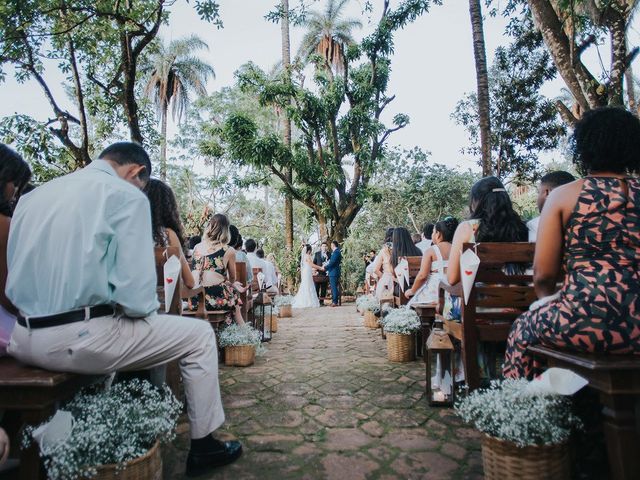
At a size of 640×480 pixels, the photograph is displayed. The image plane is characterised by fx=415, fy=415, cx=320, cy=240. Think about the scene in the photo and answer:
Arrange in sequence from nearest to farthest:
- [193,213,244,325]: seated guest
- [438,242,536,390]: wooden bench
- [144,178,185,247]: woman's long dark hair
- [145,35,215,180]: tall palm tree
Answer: [438,242,536,390]: wooden bench, [144,178,185,247]: woman's long dark hair, [193,213,244,325]: seated guest, [145,35,215,180]: tall palm tree

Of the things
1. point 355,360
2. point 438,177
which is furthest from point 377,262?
point 438,177

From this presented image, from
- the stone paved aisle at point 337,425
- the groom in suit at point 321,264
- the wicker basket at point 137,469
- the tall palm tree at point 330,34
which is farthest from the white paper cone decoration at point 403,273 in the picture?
the tall palm tree at point 330,34

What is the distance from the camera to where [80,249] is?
193 cm

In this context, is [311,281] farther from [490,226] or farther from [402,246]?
[490,226]

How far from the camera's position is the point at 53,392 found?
6.01ft

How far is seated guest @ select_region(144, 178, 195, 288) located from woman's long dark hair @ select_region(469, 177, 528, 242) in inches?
98.9

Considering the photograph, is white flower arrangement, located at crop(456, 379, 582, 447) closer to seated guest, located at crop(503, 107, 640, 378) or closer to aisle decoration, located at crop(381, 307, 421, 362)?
seated guest, located at crop(503, 107, 640, 378)

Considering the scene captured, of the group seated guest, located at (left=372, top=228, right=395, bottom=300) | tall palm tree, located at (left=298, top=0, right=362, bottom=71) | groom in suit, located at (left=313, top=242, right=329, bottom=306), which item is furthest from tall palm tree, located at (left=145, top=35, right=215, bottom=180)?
seated guest, located at (left=372, top=228, right=395, bottom=300)

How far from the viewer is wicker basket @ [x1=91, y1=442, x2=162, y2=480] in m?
1.79

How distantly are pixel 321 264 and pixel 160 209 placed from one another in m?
10.8

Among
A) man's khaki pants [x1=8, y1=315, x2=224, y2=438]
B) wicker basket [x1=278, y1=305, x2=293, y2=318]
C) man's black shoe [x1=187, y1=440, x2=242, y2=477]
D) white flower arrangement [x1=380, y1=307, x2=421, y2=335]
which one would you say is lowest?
wicker basket [x1=278, y1=305, x2=293, y2=318]

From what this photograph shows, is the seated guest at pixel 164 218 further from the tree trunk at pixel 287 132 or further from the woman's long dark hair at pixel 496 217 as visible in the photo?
the tree trunk at pixel 287 132

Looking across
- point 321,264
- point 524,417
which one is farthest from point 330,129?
point 524,417

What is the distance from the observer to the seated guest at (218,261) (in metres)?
5.04
